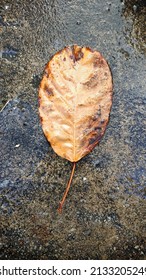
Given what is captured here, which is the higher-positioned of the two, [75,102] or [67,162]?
[75,102]

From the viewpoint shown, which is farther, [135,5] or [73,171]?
[135,5]

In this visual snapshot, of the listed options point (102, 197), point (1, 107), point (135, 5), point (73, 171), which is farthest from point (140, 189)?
point (135, 5)
